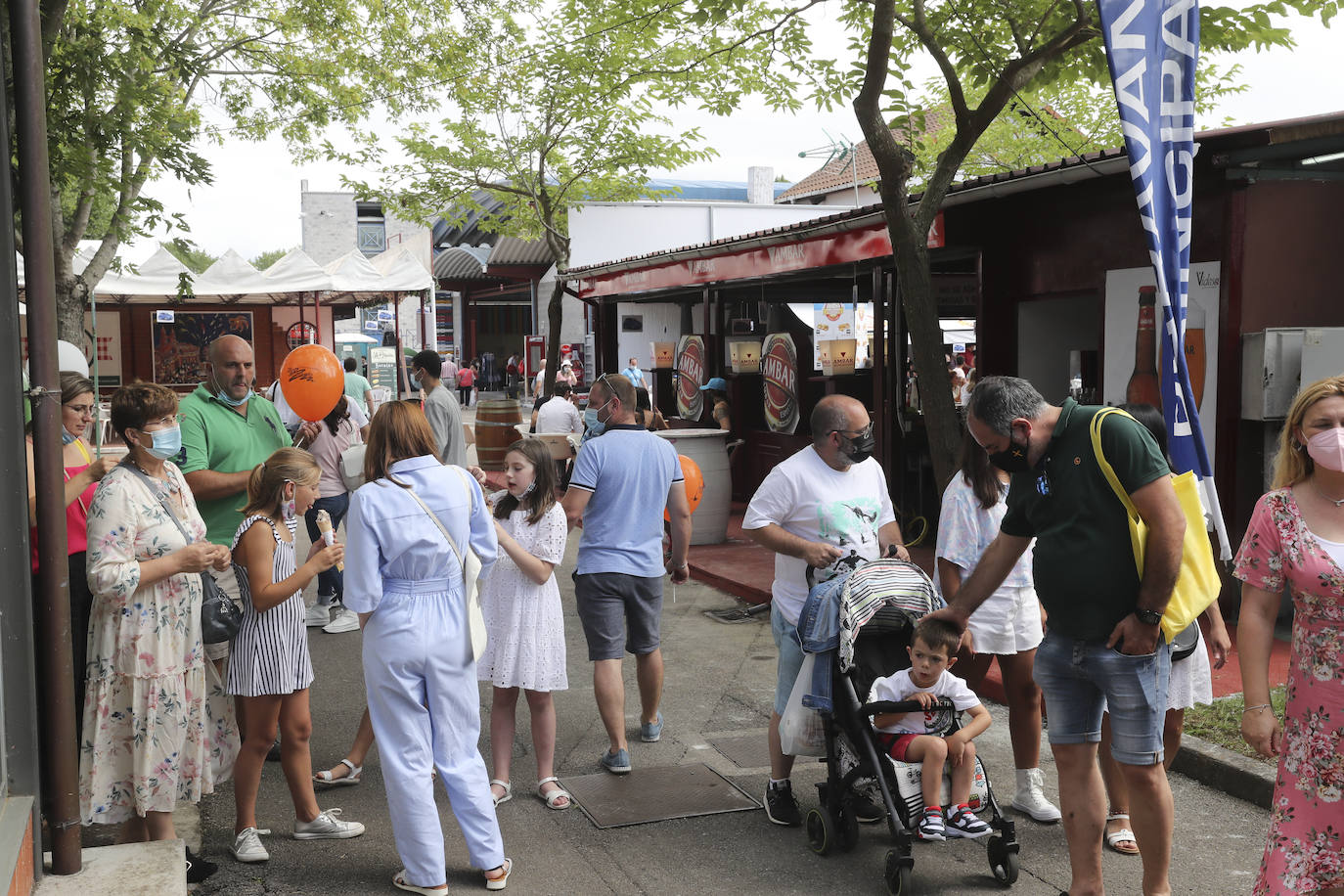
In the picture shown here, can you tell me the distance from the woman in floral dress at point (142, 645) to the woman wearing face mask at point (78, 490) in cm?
22

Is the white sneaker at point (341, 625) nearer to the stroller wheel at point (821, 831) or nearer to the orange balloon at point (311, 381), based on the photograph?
the orange balloon at point (311, 381)

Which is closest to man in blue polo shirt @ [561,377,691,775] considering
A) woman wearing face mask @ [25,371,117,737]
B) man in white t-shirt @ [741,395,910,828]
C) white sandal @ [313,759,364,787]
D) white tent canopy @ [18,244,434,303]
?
man in white t-shirt @ [741,395,910,828]

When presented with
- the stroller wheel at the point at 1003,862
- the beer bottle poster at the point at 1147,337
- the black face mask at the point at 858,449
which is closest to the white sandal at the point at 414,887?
the stroller wheel at the point at 1003,862

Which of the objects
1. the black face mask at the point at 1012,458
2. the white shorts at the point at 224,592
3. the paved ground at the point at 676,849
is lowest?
the paved ground at the point at 676,849

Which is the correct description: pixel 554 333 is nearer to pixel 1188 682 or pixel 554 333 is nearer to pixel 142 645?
pixel 142 645

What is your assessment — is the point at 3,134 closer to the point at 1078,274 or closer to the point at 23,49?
the point at 23,49

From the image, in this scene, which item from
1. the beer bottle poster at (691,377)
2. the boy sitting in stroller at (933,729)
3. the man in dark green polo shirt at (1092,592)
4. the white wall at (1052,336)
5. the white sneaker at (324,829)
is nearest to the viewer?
the man in dark green polo shirt at (1092,592)

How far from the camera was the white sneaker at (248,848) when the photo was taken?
4.47 meters

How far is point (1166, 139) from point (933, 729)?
3.17 meters

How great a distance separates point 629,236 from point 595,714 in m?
17.3

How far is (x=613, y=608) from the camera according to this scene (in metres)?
5.54

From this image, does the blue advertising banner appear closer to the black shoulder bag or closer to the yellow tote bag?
the yellow tote bag

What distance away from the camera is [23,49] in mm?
3408

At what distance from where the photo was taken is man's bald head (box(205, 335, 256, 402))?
5480 mm
